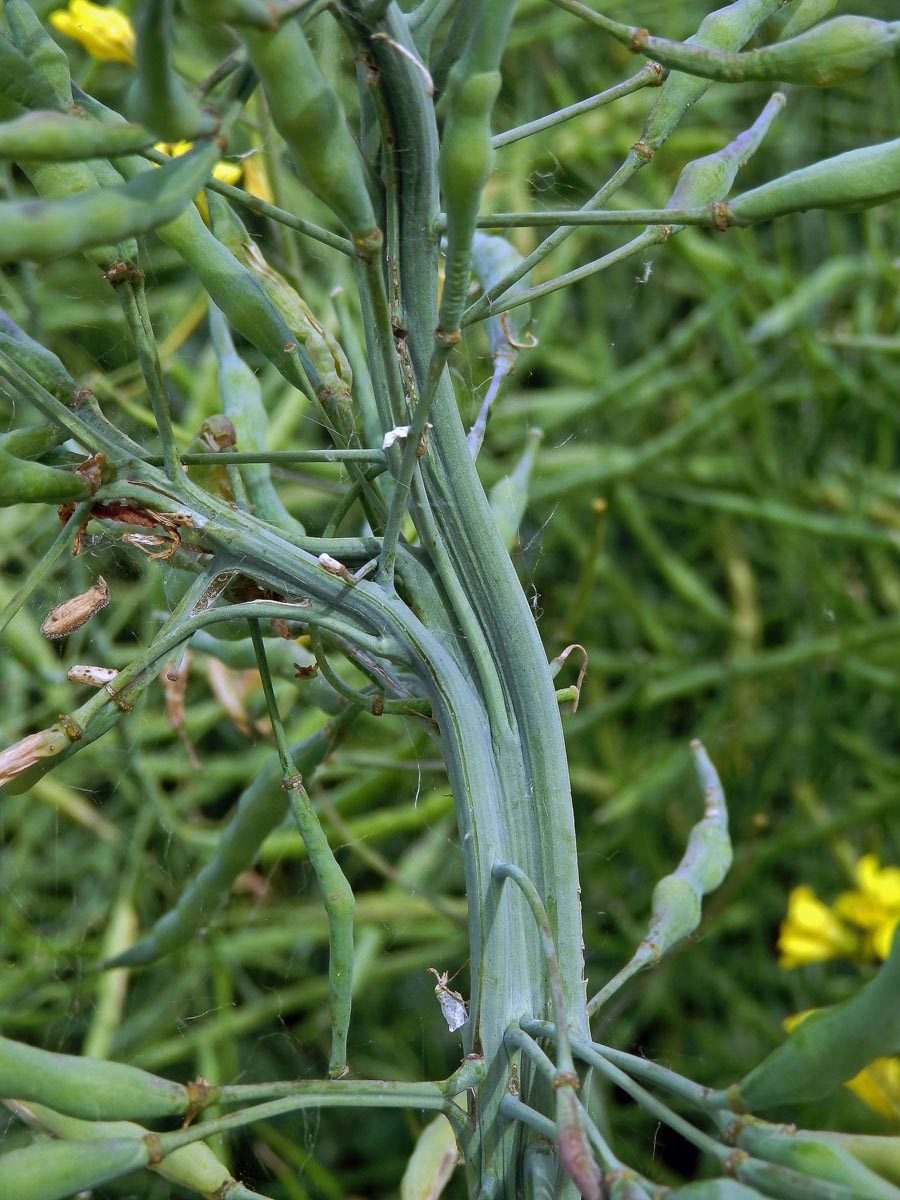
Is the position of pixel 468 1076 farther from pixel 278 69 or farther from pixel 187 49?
pixel 187 49

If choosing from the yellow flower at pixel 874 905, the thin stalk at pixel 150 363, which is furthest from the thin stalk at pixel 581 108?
the yellow flower at pixel 874 905

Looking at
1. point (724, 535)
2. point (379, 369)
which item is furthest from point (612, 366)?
point (379, 369)

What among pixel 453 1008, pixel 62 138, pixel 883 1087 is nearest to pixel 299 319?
pixel 62 138

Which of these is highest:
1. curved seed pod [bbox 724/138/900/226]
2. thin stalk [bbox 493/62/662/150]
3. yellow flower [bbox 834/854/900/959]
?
thin stalk [bbox 493/62/662/150]

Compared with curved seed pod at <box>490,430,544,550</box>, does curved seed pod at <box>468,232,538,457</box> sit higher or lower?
higher

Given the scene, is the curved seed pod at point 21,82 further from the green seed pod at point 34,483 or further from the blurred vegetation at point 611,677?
the blurred vegetation at point 611,677

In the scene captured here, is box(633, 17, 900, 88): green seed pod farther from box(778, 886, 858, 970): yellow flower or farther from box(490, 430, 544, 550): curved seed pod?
box(778, 886, 858, 970): yellow flower

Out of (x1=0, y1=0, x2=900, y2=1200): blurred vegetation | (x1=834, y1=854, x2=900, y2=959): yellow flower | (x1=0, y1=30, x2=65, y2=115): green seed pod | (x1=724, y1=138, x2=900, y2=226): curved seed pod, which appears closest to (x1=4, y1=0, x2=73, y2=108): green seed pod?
(x1=0, y1=30, x2=65, y2=115): green seed pod
